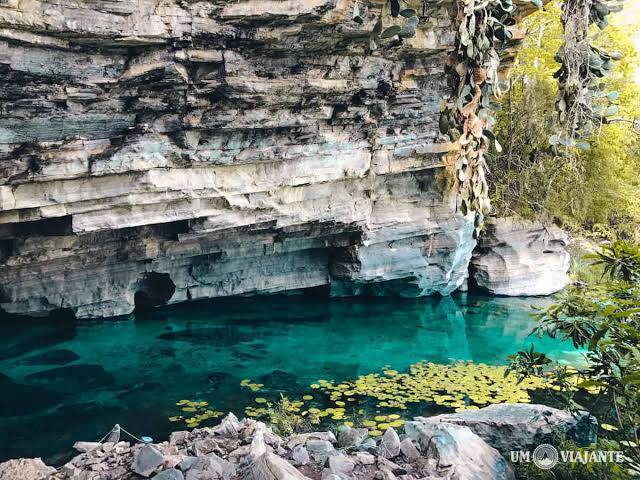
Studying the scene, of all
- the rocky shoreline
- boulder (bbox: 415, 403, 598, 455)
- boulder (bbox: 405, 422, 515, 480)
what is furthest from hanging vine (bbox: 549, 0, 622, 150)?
boulder (bbox: 405, 422, 515, 480)

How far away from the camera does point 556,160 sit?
12359mm

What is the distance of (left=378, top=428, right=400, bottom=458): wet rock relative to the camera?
4051 mm

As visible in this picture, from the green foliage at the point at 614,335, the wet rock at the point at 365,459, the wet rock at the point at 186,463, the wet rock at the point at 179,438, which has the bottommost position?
the wet rock at the point at 179,438

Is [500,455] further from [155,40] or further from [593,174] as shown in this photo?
[593,174]

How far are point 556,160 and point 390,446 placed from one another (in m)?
9.94

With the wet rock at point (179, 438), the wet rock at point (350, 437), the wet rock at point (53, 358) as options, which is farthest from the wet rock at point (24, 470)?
the wet rock at point (53, 358)

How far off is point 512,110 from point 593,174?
7.98ft

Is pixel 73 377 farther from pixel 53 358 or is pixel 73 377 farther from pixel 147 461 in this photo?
pixel 147 461

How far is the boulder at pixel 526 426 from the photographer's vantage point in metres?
4.57

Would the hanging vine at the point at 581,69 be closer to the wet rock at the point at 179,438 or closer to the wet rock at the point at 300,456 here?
the wet rock at the point at 300,456

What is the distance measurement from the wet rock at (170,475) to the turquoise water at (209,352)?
2.14m

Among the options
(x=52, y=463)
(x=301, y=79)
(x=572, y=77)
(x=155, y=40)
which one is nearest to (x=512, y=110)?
(x=301, y=79)

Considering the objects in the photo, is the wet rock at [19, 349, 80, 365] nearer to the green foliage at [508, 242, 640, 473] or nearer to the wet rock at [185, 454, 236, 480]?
the wet rock at [185, 454, 236, 480]

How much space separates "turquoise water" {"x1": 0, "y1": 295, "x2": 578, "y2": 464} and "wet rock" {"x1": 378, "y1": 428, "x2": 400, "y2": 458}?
2.53 meters
